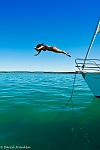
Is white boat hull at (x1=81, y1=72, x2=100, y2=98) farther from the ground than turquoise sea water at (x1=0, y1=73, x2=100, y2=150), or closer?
farther from the ground

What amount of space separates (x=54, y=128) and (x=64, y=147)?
2.37 m

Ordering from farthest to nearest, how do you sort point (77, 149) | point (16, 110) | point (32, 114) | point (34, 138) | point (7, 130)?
point (16, 110)
point (32, 114)
point (7, 130)
point (34, 138)
point (77, 149)

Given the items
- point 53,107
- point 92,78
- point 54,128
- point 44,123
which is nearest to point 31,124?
point 44,123

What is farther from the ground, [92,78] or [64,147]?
[92,78]

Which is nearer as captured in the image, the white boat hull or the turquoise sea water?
the turquoise sea water

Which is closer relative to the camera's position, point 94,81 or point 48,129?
point 48,129

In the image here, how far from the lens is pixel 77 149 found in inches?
331

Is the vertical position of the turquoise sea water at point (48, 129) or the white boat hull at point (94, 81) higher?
the white boat hull at point (94, 81)

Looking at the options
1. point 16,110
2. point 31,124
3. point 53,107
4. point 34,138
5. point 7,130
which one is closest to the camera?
point 34,138

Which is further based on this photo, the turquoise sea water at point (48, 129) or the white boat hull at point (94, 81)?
the white boat hull at point (94, 81)

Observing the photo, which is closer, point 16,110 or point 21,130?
point 21,130

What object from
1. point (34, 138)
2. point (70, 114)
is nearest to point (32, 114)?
point (70, 114)

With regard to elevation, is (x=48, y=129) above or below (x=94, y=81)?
below

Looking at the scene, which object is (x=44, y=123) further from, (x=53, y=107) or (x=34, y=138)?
(x=53, y=107)
